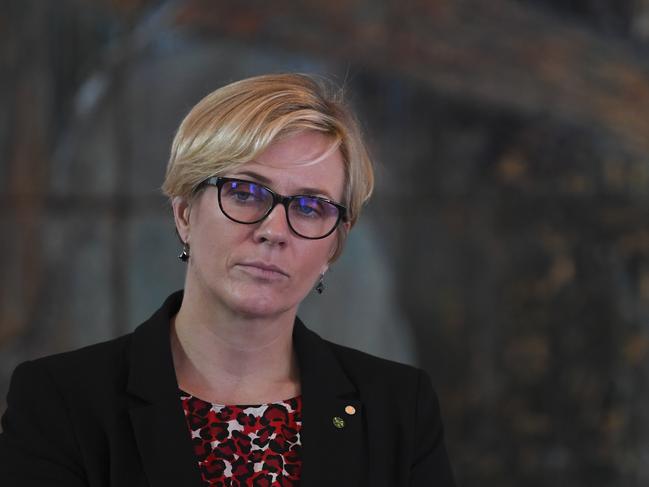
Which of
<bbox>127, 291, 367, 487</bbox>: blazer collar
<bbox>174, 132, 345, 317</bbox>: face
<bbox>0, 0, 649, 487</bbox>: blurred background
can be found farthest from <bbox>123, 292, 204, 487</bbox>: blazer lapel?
<bbox>0, 0, 649, 487</bbox>: blurred background

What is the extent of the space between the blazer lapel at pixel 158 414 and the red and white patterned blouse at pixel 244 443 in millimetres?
37

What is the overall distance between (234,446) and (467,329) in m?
2.80

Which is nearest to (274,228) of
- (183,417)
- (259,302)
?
(259,302)

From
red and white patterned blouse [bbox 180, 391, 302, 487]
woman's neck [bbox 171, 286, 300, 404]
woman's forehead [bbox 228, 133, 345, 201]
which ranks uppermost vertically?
woman's forehead [bbox 228, 133, 345, 201]

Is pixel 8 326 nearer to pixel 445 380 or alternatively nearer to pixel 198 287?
pixel 445 380

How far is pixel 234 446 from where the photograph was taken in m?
1.77

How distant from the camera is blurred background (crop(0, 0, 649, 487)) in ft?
14.3

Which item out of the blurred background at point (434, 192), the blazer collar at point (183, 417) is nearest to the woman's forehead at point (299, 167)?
the blazer collar at point (183, 417)

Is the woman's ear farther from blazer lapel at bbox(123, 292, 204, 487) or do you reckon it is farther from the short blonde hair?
blazer lapel at bbox(123, 292, 204, 487)

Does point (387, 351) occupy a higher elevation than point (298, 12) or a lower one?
lower

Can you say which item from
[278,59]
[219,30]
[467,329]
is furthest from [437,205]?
[219,30]

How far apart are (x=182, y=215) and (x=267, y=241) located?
0.23 meters

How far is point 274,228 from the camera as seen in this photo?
5.65ft

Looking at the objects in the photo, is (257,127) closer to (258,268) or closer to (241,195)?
(241,195)
